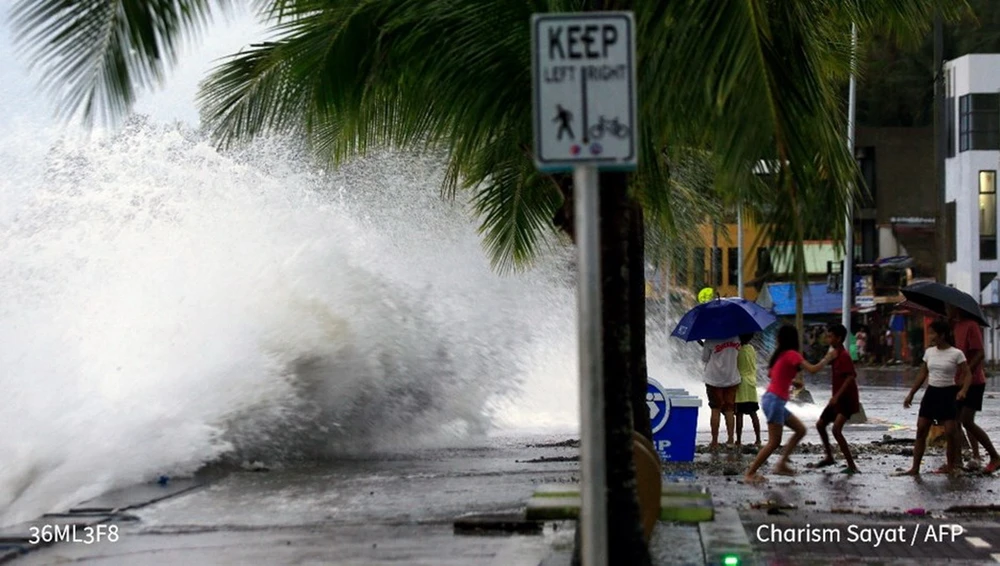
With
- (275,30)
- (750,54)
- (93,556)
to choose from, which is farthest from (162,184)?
(750,54)

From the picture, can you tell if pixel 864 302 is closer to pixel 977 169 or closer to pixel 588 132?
pixel 977 169

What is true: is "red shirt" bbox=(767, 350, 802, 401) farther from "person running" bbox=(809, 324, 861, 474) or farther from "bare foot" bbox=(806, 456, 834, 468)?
"bare foot" bbox=(806, 456, 834, 468)

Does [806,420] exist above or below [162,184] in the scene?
below

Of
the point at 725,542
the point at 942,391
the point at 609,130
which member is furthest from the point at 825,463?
the point at 609,130

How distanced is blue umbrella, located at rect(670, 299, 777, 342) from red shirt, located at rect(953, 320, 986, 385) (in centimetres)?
291

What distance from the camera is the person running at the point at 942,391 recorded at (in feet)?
44.9

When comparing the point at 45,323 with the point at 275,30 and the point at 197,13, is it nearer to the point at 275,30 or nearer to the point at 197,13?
the point at 275,30

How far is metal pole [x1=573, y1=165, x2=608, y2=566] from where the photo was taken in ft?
18.2

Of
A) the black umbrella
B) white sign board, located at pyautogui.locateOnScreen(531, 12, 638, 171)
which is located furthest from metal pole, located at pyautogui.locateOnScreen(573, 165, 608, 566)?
the black umbrella

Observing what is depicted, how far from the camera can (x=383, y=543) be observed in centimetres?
935

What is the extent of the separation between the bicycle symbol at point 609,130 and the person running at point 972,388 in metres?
8.96

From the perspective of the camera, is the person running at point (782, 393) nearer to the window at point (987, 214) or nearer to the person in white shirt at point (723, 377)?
the person in white shirt at point (723, 377)

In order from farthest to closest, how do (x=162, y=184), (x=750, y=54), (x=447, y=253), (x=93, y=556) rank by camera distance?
1. (x=447, y=253)
2. (x=162, y=184)
3. (x=93, y=556)
4. (x=750, y=54)

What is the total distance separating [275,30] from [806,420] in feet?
45.0
